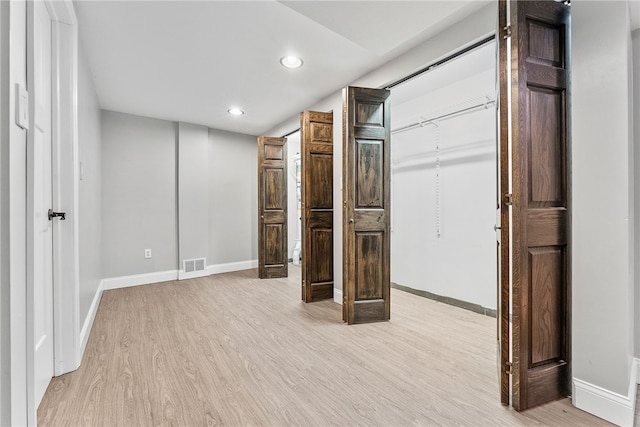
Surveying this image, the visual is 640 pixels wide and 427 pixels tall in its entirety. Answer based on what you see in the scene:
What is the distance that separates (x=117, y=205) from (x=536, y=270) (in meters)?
4.60

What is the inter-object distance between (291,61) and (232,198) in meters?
3.02

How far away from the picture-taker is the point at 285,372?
1.93 metres

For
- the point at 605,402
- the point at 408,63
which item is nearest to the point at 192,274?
the point at 408,63

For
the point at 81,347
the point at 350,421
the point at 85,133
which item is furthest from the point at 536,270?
the point at 85,133

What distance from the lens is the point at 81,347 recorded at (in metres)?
2.14

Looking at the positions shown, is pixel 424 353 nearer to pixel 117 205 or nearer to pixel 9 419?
pixel 9 419

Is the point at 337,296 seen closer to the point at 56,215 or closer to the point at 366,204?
the point at 366,204

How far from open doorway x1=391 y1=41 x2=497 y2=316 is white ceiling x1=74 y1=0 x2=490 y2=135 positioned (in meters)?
0.71

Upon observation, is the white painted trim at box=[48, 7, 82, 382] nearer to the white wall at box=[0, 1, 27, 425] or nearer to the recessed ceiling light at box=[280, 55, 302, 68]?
the white wall at box=[0, 1, 27, 425]

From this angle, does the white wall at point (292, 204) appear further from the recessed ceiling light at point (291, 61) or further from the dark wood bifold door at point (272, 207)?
the recessed ceiling light at point (291, 61)

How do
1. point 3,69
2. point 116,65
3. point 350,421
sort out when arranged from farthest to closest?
1. point 116,65
2. point 350,421
3. point 3,69

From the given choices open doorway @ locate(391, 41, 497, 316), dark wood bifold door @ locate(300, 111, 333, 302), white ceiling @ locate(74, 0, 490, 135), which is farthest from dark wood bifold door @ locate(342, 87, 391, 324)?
dark wood bifold door @ locate(300, 111, 333, 302)

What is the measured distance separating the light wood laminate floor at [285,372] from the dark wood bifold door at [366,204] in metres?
0.25

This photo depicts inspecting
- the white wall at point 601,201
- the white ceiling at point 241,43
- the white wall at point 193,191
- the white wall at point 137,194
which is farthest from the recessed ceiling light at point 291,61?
the white wall at point 137,194
